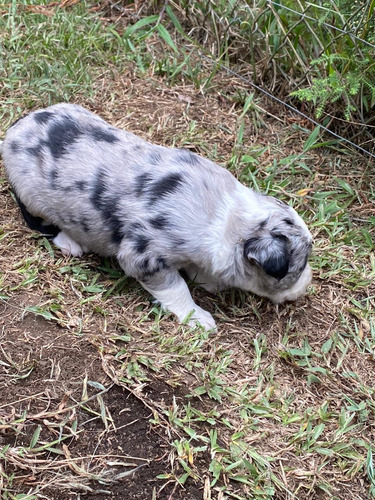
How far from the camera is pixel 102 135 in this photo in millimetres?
4207

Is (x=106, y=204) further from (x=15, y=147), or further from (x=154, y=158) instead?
(x=15, y=147)

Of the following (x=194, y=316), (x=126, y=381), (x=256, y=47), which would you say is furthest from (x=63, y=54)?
(x=126, y=381)

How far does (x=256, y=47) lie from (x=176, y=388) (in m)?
3.81

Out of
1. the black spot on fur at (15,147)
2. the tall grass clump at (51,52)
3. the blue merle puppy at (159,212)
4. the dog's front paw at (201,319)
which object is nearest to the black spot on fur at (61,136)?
the blue merle puppy at (159,212)

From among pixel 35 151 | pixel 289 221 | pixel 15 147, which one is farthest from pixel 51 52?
pixel 289 221

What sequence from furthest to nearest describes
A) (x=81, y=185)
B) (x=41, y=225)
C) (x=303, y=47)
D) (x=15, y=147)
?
(x=303, y=47) < (x=41, y=225) < (x=15, y=147) < (x=81, y=185)

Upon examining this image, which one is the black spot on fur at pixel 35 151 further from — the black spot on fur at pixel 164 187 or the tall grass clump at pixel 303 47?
the tall grass clump at pixel 303 47

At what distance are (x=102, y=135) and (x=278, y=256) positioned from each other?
1.48 m

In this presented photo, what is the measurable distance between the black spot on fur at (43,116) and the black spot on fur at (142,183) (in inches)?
33.1

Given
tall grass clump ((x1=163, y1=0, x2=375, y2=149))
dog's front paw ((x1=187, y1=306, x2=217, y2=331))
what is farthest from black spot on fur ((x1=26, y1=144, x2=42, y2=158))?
tall grass clump ((x1=163, y1=0, x2=375, y2=149))

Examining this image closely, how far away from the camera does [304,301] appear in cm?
443

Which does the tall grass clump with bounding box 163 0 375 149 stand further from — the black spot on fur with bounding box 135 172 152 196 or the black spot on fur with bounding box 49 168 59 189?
the black spot on fur with bounding box 49 168 59 189

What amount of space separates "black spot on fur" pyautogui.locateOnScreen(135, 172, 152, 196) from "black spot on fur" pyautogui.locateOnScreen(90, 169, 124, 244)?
0.15 meters

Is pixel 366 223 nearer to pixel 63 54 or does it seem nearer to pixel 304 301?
pixel 304 301
